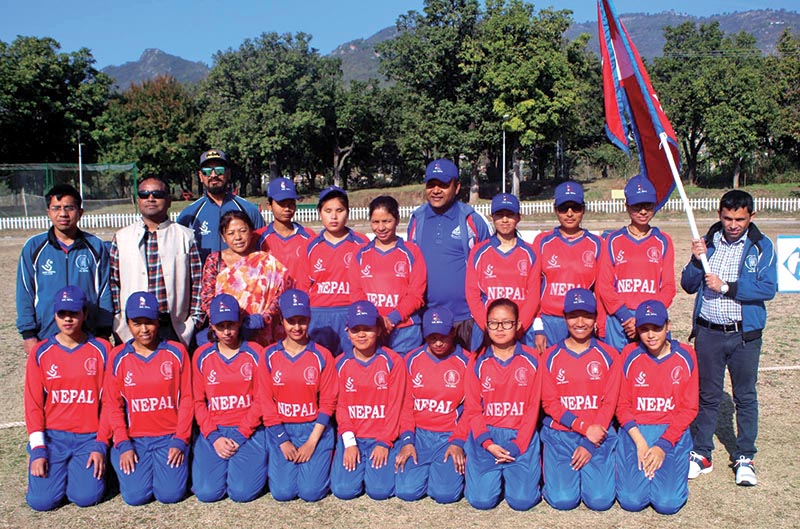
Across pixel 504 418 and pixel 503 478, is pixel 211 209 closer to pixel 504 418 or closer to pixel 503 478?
pixel 504 418

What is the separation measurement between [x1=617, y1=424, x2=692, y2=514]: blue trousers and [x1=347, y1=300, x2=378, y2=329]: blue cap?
195 centimetres

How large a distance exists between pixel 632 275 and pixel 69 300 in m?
4.09

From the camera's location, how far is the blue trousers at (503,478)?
4.28 meters

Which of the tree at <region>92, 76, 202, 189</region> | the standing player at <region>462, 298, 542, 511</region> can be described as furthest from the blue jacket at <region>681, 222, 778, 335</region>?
the tree at <region>92, 76, 202, 189</region>

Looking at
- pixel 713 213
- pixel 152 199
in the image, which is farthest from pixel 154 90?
pixel 152 199

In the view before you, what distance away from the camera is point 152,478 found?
448 centimetres

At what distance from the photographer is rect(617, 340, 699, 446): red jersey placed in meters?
4.48

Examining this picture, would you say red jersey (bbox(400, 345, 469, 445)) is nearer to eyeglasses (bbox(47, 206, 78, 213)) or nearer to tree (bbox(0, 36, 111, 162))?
eyeglasses (bbox(47, 206, 78, 213))

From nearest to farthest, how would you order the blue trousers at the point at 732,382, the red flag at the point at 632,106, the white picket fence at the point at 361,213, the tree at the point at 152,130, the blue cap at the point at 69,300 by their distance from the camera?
the blue cap at the point at 69,300 < the blue trousers at the point at 732,382 < the red flag at the point at 632,106 < the white picket fence at the point at 361,213 < the tree at the point at 152,130

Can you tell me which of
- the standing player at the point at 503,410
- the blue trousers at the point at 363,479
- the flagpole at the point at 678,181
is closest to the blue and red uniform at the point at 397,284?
the standing player at the point at 503,410

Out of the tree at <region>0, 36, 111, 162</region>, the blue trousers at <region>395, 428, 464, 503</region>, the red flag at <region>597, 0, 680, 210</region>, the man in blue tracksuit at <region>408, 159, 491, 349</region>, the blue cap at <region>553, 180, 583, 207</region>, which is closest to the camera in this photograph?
the blue trousers at <region>395, 428, 464, 503</region>

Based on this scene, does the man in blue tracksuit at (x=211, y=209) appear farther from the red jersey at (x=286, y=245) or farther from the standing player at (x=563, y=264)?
the standing player at (x=563, y=264)

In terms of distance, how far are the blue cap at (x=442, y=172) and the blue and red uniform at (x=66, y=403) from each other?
276cm

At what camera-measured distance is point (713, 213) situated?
29844 millimetres
